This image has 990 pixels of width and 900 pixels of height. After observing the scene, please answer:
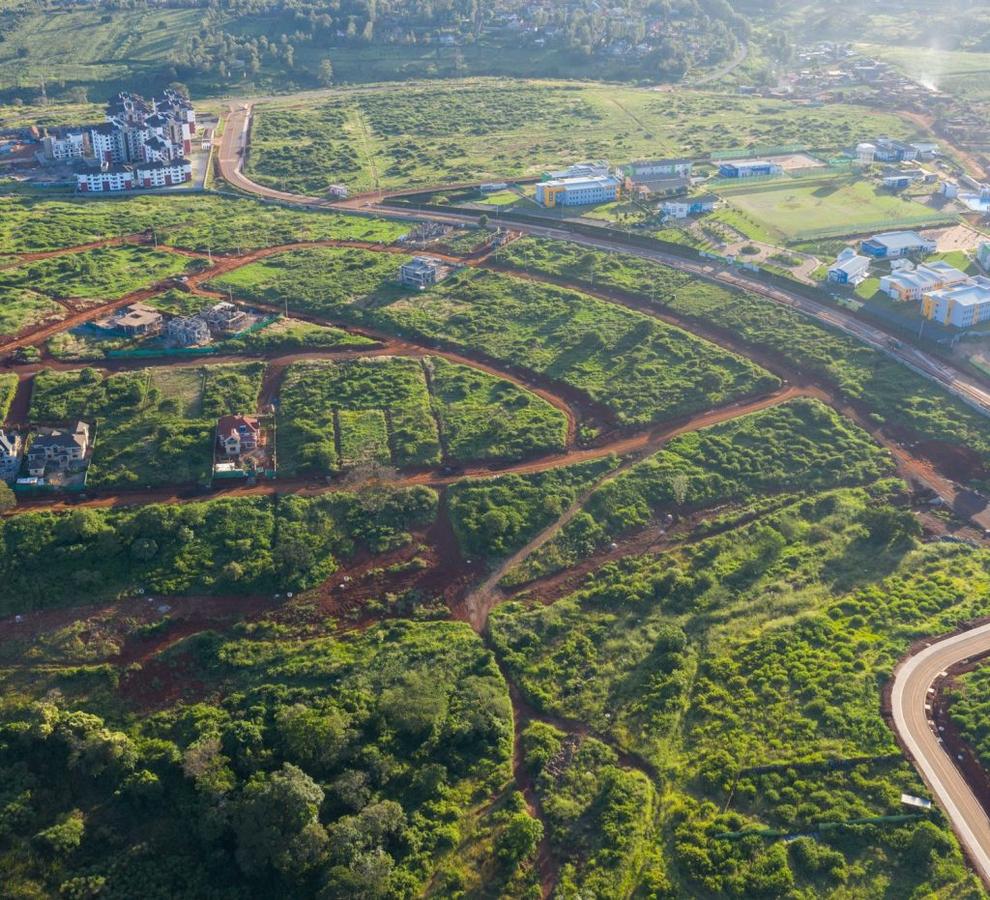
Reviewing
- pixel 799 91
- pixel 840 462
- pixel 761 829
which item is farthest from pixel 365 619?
pixel 799 91

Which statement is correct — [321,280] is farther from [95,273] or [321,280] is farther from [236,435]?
[236,435]

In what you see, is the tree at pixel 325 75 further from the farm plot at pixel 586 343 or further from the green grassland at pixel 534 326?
the farm plot at pixel 586 343

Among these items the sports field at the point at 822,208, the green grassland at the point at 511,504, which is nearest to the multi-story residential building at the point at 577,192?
the sports field at the point at 822,208

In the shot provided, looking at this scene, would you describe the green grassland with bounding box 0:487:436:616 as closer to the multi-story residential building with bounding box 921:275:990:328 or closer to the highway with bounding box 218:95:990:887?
the highway with bounding box 218:95:990:887

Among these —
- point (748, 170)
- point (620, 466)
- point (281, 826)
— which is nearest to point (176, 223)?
point (620, 466)

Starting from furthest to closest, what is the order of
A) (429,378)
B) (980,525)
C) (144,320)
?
(144,320) → (429,378) → (980,525)

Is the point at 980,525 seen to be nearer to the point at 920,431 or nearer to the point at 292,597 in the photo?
the point at 920,431

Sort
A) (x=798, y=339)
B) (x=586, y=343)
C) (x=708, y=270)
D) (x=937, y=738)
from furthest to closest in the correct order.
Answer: (x=708, y=270), (x=798, y=339), (x=586, y=343), (x=937, y=738)
